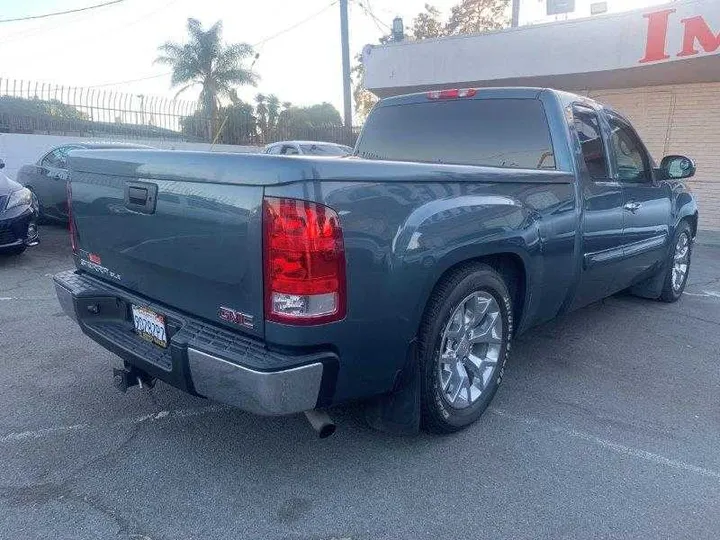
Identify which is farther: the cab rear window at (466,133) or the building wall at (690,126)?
the building wall at (690,126)

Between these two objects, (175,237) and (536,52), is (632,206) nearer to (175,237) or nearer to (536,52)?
(175,237)

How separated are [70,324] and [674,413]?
183 inches

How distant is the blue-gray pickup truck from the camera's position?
2150 millimetres

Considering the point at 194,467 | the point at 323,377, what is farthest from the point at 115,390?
the point at 323,377

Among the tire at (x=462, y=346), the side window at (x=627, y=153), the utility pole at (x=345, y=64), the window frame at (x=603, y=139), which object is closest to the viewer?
the tire at (x=462, y=346)

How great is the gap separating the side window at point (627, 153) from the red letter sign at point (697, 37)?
6.31 m

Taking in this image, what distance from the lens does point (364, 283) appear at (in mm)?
2256

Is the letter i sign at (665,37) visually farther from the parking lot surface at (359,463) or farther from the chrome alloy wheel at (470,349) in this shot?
the chrome alloy wheel at (470,349)

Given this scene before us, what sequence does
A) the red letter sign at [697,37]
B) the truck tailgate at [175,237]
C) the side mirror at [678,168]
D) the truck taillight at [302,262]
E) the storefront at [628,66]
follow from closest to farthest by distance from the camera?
the truck taillight at [302,262] < the truck tailgate at [175,237] < the side mirror at [678,168] < the red letter sign at [697,37] < the storefront at [628,66]

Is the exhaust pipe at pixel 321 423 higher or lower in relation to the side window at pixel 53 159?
lower

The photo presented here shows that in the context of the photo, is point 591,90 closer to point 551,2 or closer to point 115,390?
point 551,2

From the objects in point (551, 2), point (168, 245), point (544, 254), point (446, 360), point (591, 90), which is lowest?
point (446, 360)

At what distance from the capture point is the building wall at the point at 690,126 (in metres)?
11.7

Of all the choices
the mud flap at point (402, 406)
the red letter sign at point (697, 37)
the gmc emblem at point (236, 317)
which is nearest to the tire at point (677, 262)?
the mud flap at point (402, 406)
